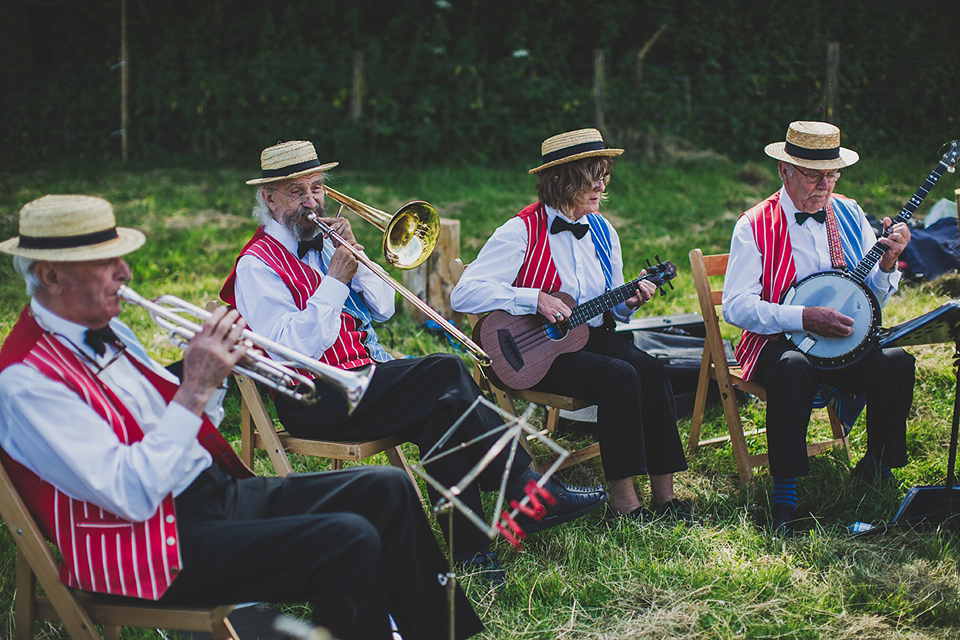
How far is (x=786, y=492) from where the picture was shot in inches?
132

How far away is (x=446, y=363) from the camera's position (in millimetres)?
3080

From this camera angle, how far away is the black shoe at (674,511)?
3.33 m

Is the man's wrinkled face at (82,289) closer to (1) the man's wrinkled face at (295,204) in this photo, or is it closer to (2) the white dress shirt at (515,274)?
(1) the man's wrinkled face at (295,204)

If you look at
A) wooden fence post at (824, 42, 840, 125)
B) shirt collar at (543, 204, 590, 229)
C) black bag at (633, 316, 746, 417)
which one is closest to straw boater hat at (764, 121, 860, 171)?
shirt collar at (543, 204, 590, 229)

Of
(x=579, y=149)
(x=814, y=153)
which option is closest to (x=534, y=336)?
(x=579, y=149)

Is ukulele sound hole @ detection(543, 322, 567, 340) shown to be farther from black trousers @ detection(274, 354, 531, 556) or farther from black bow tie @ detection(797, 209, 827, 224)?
black bow tie @ detection(797, 209, 827, 224)

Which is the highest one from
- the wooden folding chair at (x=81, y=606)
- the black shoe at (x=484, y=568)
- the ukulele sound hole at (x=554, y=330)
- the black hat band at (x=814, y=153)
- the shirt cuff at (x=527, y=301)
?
the black hat band at (x=814, y=153)

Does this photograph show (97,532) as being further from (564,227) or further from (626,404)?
(564,227)

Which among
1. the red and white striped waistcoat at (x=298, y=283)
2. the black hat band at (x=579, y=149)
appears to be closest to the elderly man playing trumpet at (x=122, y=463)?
the red and white striped waistcoat at (x=298, y=283)

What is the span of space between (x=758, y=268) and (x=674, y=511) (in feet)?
3.78

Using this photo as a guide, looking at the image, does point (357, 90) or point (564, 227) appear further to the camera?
point (357, 90)

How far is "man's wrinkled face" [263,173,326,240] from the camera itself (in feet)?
10.8

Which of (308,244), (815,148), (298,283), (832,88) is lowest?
(298,283)

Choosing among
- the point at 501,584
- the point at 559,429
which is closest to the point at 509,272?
the point at 559,429
